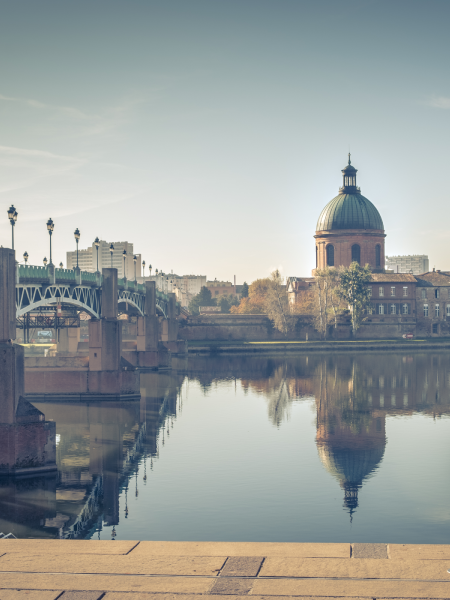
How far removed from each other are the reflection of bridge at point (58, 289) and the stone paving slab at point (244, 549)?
27.0m

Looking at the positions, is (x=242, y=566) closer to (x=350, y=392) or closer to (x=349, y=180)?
(x=350, y=392)

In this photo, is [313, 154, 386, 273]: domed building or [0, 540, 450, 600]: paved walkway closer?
[0, 540, 450, 600]: paved walkway

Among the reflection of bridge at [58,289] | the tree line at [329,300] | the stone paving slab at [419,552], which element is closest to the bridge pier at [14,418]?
the reflection of bridge at [58,289]

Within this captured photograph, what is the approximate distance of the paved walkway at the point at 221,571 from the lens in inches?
520

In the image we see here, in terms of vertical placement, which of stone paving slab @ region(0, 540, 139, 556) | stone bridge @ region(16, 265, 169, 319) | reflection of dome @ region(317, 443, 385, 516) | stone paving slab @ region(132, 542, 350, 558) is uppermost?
stone bridge @ region(16, 265, 169, 319)

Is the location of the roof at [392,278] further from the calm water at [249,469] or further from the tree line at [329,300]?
the calm water at [249,469]

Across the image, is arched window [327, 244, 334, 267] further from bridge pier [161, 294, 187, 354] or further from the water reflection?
bridge pier [161, 294, 187, 354]

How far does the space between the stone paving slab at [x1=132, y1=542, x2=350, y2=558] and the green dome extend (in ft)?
377

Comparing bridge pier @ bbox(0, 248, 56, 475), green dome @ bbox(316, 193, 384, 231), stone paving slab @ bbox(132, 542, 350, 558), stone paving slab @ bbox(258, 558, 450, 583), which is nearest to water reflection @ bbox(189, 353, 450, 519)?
stone paving slab @ bbox(132, 542, 350, 558)

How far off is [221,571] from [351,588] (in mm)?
2754

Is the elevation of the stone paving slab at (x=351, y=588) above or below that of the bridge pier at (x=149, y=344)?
below

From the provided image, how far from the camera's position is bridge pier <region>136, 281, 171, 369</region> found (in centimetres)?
8038

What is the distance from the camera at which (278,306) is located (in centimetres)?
11519

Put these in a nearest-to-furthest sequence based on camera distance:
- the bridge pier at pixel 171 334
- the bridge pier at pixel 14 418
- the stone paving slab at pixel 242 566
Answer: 1. the stone paving slab at pixel 242 566
2. the bridge pier at pixel 14 418
3. the bridge pier at pixel 171 334
